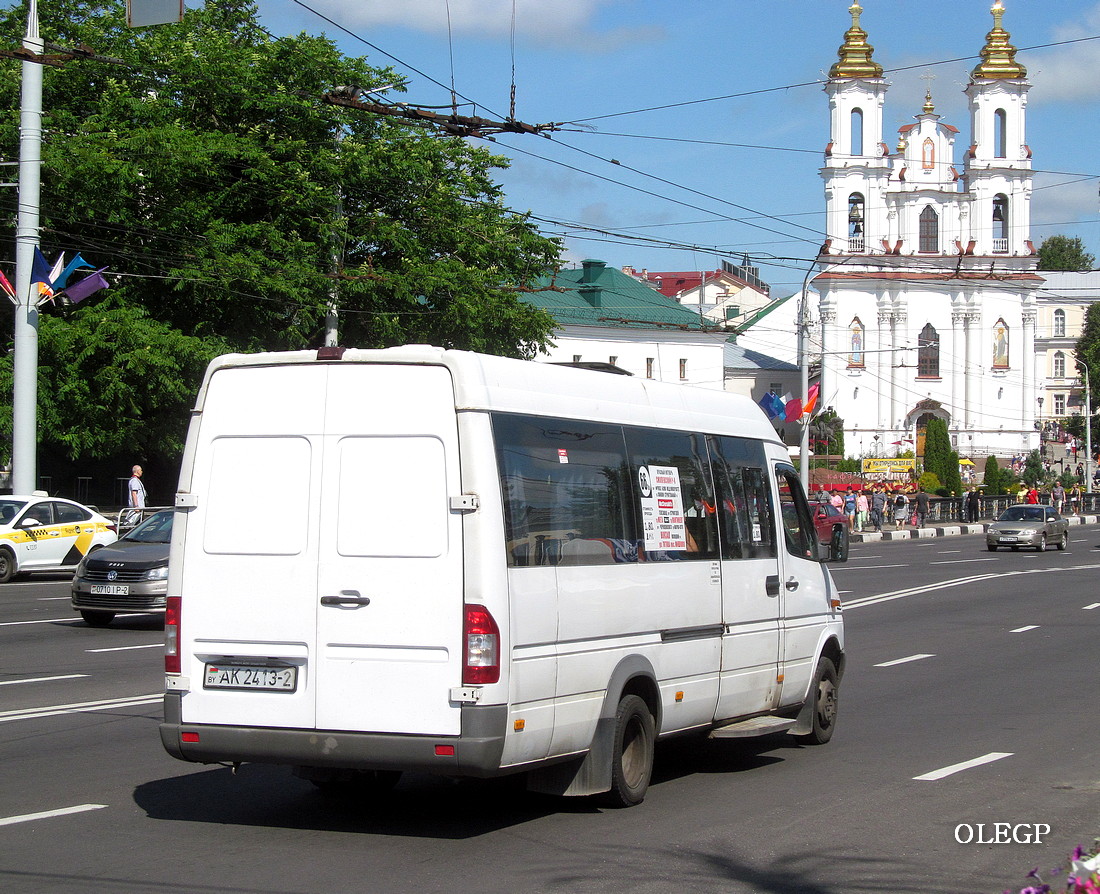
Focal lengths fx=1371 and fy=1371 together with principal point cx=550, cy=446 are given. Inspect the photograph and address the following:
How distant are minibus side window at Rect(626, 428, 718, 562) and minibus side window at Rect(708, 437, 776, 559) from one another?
163mm

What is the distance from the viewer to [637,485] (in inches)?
315

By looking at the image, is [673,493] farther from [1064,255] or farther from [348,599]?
[1064,255]

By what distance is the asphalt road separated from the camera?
6199 mm

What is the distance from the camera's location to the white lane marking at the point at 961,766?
8.74 metres

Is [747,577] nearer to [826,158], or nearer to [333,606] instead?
[333,606]

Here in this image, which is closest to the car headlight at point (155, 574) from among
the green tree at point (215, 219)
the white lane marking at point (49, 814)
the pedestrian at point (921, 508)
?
the white lane marking at point (49, 814)

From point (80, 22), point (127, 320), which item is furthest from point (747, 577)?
point (80, 22)

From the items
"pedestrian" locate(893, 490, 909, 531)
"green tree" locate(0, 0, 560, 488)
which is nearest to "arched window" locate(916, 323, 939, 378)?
"pedestrian" locate(893, 490, 909, 531)

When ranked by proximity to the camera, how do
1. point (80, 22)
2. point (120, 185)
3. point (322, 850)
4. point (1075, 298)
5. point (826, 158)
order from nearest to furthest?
point (322, 850) < point (120, 185) < point (80, 22) < point (826, 158) < point (1075, 298)

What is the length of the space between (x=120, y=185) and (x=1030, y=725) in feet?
92.0

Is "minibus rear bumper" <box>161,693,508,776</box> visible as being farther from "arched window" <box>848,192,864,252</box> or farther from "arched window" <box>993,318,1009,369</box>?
"arched window" <box>993,318,1009,369</box>

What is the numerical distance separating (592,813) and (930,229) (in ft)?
322

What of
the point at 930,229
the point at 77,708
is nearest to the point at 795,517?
the point at 77,708

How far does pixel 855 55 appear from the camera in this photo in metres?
94.8
